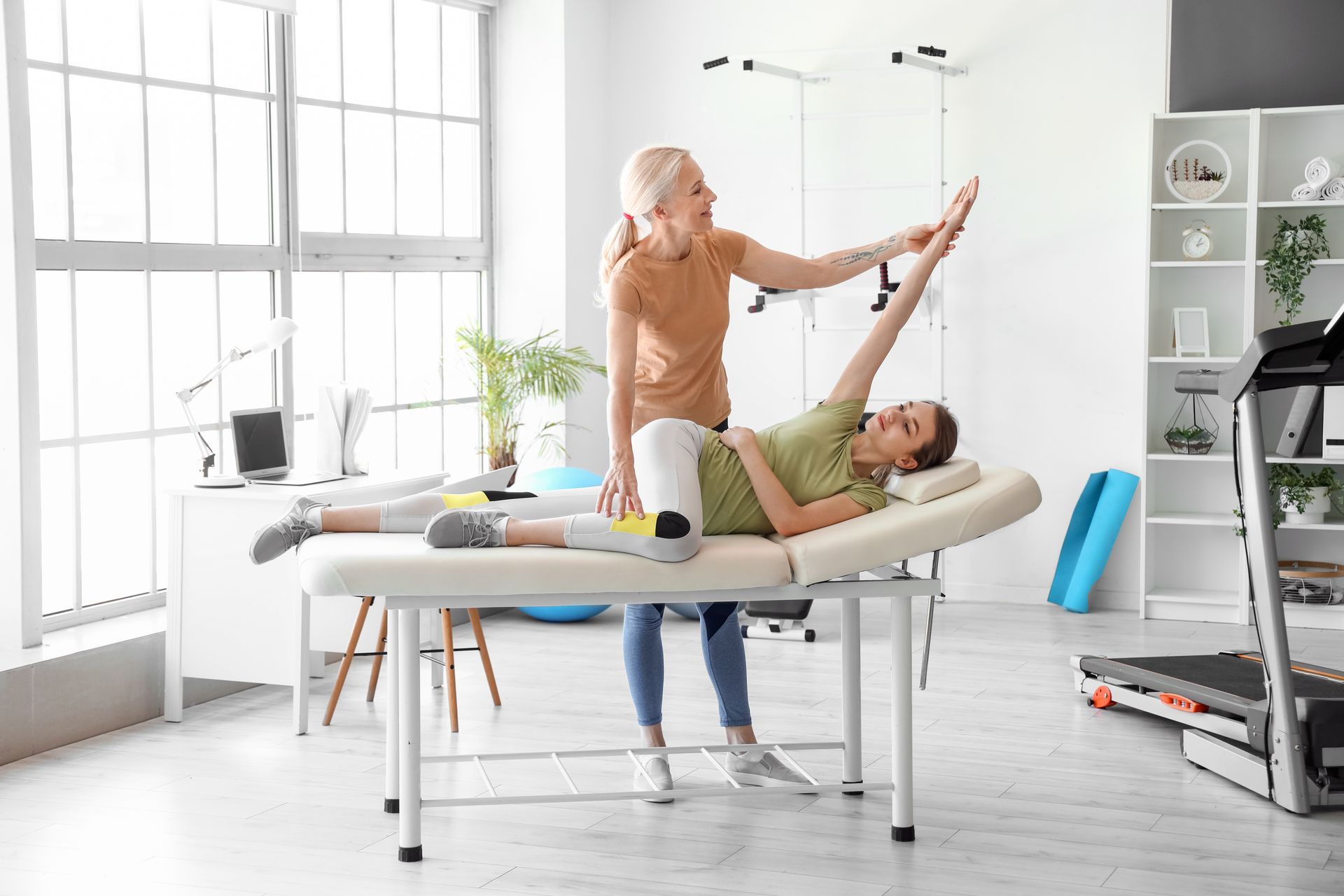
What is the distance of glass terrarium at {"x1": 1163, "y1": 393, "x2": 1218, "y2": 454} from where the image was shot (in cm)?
526

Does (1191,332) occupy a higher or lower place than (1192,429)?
higher

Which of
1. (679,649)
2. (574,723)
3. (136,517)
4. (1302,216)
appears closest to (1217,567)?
(1302,216)

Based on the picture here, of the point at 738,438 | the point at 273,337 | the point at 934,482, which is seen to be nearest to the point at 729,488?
the point at 738,438

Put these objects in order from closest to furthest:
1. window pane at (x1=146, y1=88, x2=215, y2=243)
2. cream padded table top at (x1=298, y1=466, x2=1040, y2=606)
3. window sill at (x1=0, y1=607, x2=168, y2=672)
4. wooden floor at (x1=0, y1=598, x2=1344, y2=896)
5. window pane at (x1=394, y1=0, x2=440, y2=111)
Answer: cream padded table top at (x1=298, y1=466, x2=1040, y2=606) → wooden floor at (x1=0, y1=598, x2=1344, y2=896) → window sill at (x1=0, y1=607, x2=168, y2=672) → window pane at (x1=146, y1=88, x2=215, y2=243) → window pane at (x1=394, y1=0, x2=440, y2=111)

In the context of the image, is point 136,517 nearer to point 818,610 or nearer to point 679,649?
point 679,649

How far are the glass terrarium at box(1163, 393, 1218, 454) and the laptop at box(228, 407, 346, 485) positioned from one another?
312 cm

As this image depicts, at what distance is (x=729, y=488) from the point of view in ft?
9.82

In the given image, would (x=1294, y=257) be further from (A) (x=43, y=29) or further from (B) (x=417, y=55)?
(A) (x=43, y=29)

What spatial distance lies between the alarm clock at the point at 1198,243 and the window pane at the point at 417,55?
9.86 feet

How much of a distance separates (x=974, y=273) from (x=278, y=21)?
2840 mm

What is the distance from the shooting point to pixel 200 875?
9.09ft

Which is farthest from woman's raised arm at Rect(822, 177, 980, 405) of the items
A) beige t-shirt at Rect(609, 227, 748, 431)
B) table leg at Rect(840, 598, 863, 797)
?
table leg at Rect(840, 598, 863, 797)

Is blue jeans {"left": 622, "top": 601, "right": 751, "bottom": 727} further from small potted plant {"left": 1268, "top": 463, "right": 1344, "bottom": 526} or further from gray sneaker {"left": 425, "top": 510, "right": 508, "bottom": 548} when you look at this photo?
small potted plant {"left": 1268, "top": 463, "right": 1344, "bottom": 526}

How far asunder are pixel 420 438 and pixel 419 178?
104 centimetres
